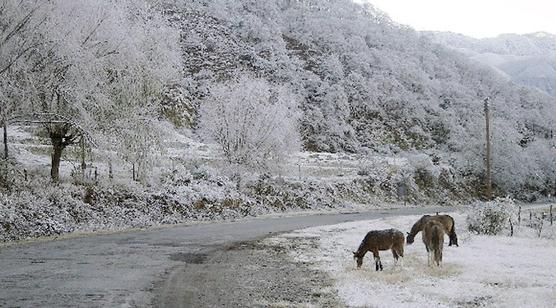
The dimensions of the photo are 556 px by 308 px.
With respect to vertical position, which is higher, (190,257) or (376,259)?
(376,259)

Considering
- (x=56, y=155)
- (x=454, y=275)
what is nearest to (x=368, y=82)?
(x=56, y=155)

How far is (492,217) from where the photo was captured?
2345 centimetres

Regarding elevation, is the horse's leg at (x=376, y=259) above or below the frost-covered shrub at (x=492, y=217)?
above

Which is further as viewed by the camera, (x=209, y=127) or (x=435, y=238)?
(x=209, y=127)

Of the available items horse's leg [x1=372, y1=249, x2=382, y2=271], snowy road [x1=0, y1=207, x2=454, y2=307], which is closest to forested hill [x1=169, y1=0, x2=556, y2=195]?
snowy road [x1=0, y1=207, x2=454, y2=307]

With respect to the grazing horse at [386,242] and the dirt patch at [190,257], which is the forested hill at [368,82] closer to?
the dirt patch at [190,257]

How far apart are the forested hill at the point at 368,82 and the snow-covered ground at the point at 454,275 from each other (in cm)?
5142

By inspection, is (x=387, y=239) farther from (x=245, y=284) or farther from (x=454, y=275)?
(x=245, y=284)

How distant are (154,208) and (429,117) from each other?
7659 centimetres

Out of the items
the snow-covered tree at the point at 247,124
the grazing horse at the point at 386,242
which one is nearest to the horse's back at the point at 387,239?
the grazing horse at the point at 386,242

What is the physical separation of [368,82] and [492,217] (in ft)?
250

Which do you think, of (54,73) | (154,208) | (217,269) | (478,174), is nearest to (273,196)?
(154,208)

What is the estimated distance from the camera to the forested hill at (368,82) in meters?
71.4

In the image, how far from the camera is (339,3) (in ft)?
453
